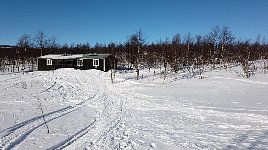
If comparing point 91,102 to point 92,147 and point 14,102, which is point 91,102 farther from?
point 92,147

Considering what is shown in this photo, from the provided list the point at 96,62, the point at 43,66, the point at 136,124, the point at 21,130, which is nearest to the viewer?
the point at 21,130

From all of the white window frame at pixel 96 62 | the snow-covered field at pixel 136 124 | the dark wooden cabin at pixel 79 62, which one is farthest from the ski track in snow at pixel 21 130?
the white window frame at pixel 96 62

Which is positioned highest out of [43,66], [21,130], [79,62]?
[79,62]

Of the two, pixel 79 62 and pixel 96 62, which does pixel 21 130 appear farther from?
pixel 79 62

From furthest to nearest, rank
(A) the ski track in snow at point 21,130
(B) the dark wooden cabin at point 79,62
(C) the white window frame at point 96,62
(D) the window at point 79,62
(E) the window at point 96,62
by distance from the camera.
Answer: (D) the window at point 79,62, (E) the window at point 96,62, (C) the white window frame at point 96,62, (B) the dark wooden cabin at point 79,62, (A) the ski track in snow at point 21,130

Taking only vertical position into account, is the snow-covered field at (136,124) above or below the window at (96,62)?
below

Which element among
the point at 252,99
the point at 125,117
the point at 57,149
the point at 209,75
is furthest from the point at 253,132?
the point at 209,75

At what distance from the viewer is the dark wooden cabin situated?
56.4 m

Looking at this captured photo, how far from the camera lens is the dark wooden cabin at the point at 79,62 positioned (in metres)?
56.4

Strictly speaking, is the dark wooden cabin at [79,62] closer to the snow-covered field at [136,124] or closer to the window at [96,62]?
the window at [96,62]

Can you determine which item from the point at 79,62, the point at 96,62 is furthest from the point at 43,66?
the point at 96,62

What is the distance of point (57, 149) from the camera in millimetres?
8453

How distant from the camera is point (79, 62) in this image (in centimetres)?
5928

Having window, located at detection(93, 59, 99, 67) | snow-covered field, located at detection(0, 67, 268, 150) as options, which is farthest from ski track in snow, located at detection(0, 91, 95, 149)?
window, located at detection(93, 59, 99, 67)
